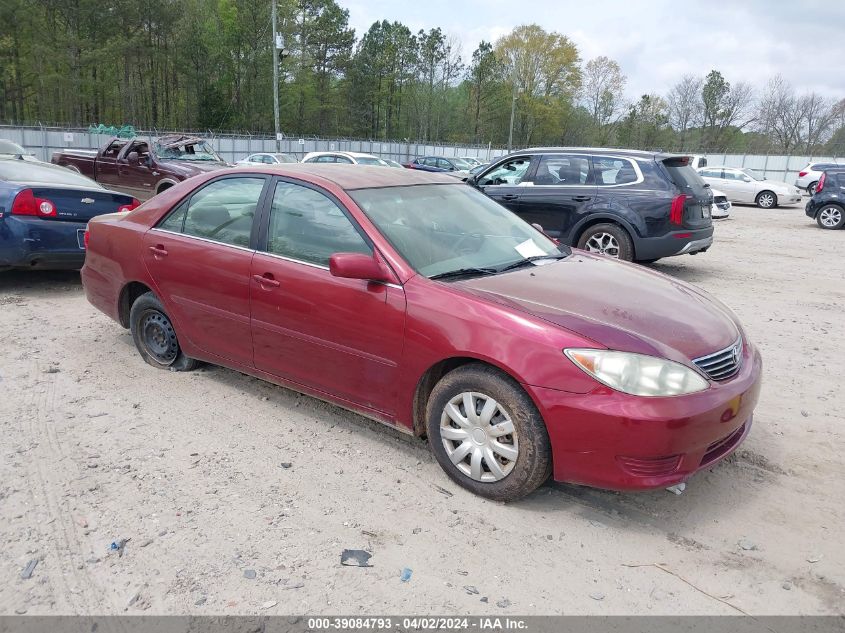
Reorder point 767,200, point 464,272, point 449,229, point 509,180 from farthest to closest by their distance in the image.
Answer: point 767,200
point 509,180
point 449,229
point 464,272

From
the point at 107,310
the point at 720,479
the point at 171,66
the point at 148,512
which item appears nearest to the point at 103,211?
the point at 107,310

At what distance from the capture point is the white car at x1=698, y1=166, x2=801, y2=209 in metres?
23.4

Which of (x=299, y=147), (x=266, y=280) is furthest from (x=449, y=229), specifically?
(x=299, y=147)

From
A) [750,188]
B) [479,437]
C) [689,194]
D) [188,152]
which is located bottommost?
[479,437]

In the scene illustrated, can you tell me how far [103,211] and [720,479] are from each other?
684 cm

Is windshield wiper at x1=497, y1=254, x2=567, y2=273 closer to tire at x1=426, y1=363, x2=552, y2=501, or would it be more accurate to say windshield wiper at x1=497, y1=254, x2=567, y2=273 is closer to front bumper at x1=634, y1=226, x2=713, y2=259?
tire at x1=426, y1=363, x2=552, y2=501

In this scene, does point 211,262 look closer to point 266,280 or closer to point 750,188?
point 266,280

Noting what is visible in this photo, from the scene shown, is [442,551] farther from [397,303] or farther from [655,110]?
[655,110]

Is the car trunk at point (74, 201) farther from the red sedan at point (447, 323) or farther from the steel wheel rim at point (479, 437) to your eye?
the steel wheel rim at point (479, 437)

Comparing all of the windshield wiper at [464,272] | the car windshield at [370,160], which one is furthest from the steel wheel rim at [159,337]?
the car windshield at [370,160]

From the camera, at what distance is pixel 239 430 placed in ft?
13.0

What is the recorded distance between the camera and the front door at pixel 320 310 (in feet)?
11.3

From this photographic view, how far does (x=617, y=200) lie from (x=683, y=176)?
3.21 ft

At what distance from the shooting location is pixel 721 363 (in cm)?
316
